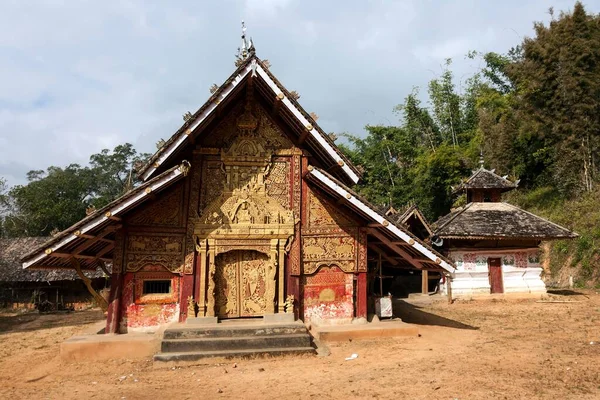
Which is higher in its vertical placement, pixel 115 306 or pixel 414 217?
pixel 414 217

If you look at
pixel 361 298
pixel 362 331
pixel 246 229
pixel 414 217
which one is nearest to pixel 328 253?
pixel 361 298

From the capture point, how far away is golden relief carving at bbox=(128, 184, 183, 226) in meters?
10.3

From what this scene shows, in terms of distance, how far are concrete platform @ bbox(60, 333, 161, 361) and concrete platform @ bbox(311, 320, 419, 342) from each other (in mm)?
3957

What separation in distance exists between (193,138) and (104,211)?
2.88 meters

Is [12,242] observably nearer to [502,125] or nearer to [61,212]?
[61,212]

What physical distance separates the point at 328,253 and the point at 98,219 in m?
5.73

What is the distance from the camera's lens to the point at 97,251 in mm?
11406

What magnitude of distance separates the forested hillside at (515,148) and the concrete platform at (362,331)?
418 cm

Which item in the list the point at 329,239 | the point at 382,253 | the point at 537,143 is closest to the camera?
the point at 329,239

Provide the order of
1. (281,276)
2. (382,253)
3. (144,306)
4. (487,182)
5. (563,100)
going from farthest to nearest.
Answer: (563,100) → (487,182) → (382,253) → (281,276) → (144,306)

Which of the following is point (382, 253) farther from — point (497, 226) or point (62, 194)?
point (62, 194)

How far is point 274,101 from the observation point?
10703 mm

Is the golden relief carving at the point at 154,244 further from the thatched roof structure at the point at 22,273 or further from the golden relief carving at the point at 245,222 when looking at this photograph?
the thatched roof structure at the point at 22,273

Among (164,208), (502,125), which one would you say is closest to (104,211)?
(164,208)
